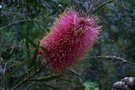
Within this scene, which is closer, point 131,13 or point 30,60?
point 30,60

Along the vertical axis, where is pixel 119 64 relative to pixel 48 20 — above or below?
below

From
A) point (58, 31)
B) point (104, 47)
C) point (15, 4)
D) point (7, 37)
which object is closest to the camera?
point (58, 31)

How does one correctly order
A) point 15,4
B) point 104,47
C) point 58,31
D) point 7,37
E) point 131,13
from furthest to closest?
point 104,47 < point 131,13 < point 7,37 < point 15,4 < point 58,31

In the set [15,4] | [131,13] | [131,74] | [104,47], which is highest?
[15,4]

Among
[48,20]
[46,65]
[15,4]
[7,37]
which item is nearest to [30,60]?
[46,65]

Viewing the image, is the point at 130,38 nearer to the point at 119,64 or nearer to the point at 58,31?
the point at 119,64

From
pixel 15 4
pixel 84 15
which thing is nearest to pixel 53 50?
pixel 84 15
